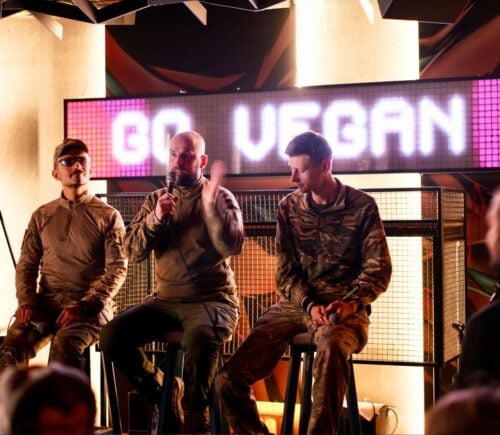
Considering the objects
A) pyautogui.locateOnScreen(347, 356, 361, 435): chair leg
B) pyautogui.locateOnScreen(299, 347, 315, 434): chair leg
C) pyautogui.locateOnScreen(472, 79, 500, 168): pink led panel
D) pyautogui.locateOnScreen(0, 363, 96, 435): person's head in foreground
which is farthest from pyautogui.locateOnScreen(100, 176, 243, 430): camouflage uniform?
pyautogui.locateOnScreen(0, 363, 96, 435): person's head in foreground

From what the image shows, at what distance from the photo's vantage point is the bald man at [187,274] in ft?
13.3

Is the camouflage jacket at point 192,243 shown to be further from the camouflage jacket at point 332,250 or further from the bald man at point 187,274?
the camouflage jacket at point 332,250

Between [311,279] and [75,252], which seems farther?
[75,252]

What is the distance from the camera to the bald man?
13.3 ft

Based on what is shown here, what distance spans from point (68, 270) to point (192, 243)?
0.74m

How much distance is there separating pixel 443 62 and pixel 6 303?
3.48m

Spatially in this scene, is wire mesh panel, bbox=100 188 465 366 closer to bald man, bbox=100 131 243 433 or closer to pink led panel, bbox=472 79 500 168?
pink led panel, bbox=472 79 500 168

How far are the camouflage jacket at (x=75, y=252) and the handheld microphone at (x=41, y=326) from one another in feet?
0.38

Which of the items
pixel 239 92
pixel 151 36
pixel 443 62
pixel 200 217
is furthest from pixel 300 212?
pixel 151 36

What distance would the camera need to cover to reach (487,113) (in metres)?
4.46

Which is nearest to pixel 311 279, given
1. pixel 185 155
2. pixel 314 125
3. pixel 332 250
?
pixel 332 250

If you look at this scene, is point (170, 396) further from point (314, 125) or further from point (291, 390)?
point (314, 125)

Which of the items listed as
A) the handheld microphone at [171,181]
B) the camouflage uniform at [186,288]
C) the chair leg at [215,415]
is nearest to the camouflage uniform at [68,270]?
the camouflage uniform at [186,288]

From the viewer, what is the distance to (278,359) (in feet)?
13.0
